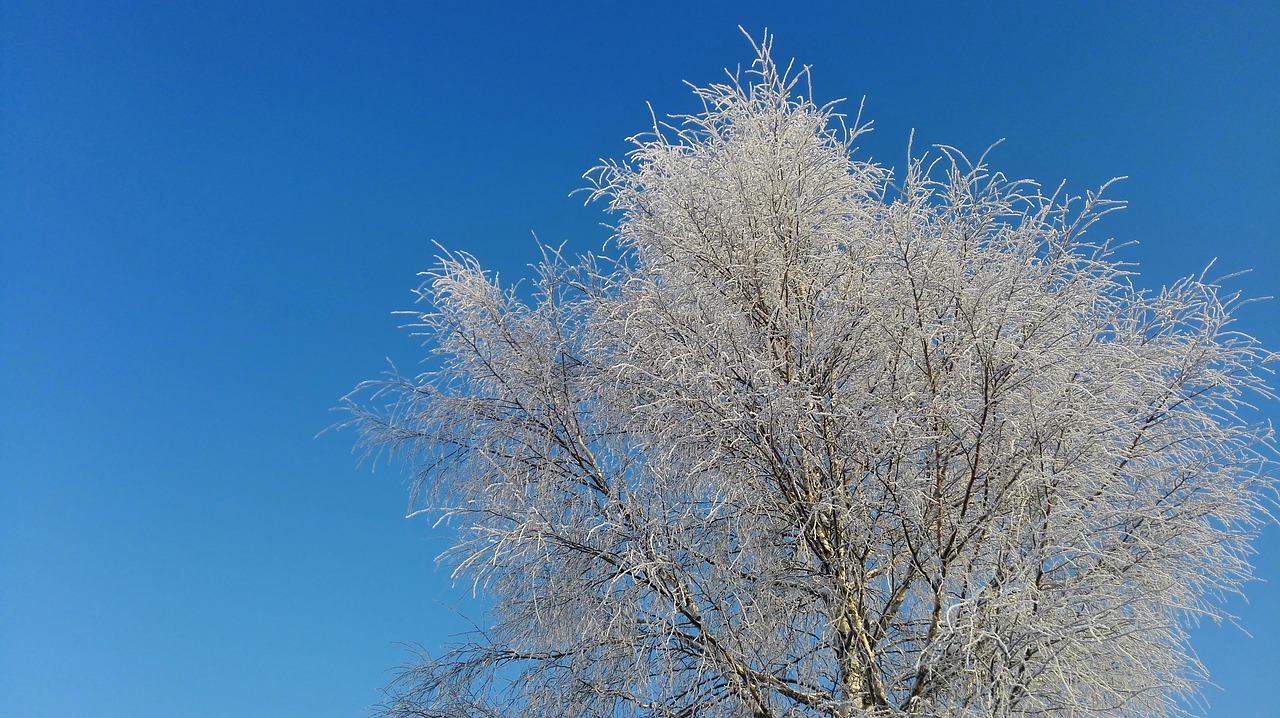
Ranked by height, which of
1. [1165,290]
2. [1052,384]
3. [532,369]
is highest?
[532,369]

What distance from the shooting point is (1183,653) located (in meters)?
5.62

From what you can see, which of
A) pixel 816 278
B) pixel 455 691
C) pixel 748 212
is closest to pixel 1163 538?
pixel 816 278

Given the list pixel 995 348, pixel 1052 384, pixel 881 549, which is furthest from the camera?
pixel 881 549

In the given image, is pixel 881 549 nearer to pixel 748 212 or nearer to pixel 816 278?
pixel 816 278

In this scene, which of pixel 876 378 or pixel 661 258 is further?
pixel 661 258

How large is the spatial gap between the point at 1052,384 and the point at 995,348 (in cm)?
60

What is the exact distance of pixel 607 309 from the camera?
20.8 feet

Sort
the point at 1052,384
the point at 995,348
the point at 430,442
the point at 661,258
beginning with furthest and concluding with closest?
1. the point at 430,442
2. the point at 661,258
3. the point at 1052,384
4. the point at 995,348

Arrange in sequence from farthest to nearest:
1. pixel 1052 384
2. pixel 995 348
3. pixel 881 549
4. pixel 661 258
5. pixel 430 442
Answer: pixel 430 442
pixel 661 258
pixel 881 549
pixel 1052 384
pixel 995 348

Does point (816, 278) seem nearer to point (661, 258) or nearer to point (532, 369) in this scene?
point (661, 258)

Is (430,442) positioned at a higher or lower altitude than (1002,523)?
higher

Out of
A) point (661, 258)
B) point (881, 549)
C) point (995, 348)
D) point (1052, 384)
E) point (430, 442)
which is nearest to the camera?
point (995, 348)

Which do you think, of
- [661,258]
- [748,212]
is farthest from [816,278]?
[661,258]

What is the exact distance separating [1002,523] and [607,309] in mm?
2831
